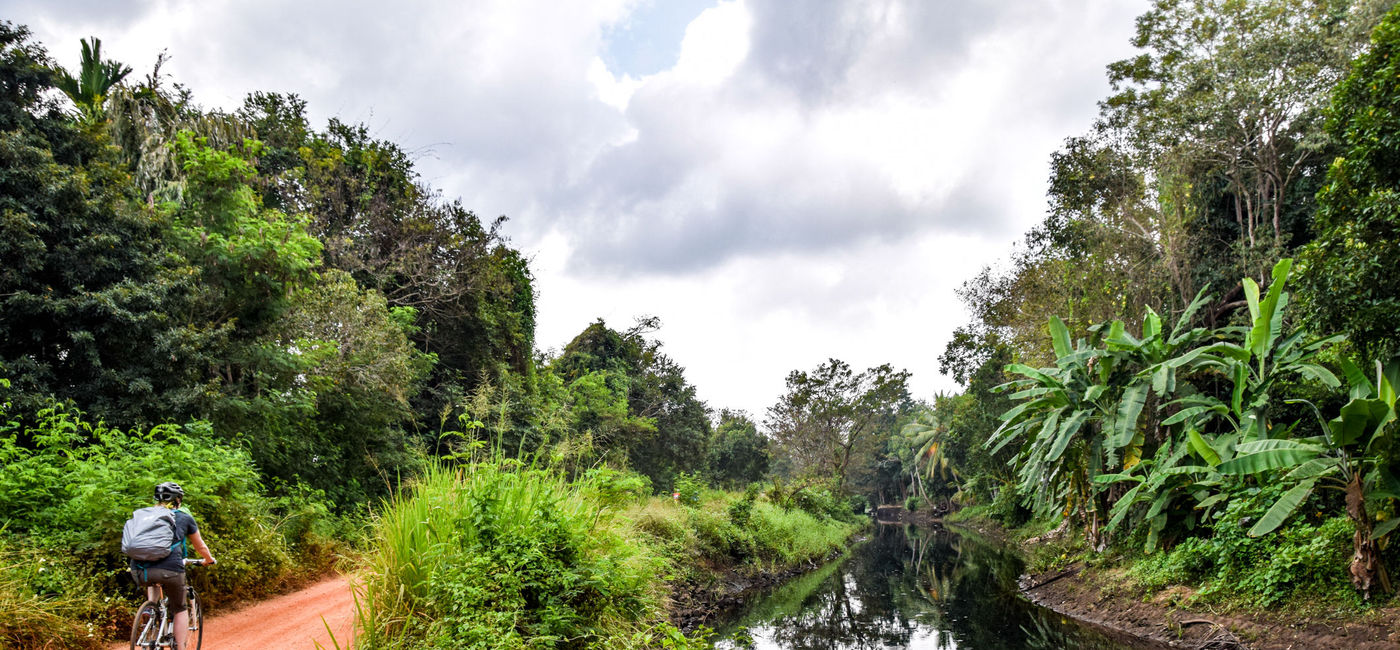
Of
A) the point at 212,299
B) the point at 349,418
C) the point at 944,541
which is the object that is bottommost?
the point at 944,541

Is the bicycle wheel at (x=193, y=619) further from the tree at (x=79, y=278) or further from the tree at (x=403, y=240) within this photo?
the tree at (x=403, y=240)

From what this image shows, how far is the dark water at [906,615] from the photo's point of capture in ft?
29.6

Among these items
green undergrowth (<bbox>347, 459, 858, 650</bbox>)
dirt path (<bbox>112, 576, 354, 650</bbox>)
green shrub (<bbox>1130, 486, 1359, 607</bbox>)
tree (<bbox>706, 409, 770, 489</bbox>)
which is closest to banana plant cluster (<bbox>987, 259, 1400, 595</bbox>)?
green shrub (<bbox>1130, 486, 1359, 607</bbox>)

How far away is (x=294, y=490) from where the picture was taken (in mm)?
10164

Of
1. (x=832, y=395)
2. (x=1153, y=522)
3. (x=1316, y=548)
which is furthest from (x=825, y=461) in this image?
(x=1316, y=548)

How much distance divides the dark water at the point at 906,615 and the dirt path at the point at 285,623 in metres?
4.68

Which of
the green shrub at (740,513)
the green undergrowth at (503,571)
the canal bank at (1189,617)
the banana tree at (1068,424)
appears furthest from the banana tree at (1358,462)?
the green shrub at (740,513)

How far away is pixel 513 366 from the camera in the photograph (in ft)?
69.5

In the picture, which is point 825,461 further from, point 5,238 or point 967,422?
point 5,238

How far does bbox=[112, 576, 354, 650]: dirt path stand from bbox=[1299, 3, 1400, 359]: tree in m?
9.38

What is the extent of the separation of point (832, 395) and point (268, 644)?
1271 inches

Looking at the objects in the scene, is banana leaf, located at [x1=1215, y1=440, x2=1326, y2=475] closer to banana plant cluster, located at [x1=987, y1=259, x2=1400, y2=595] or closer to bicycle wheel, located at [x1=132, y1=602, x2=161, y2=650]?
banana plant cluster, located at [x1=987, y1=259, x2=1400, y2=595]

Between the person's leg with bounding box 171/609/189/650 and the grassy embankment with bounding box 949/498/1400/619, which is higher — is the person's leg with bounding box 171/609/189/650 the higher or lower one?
the higher one

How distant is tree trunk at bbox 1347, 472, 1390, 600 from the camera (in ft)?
19.8
